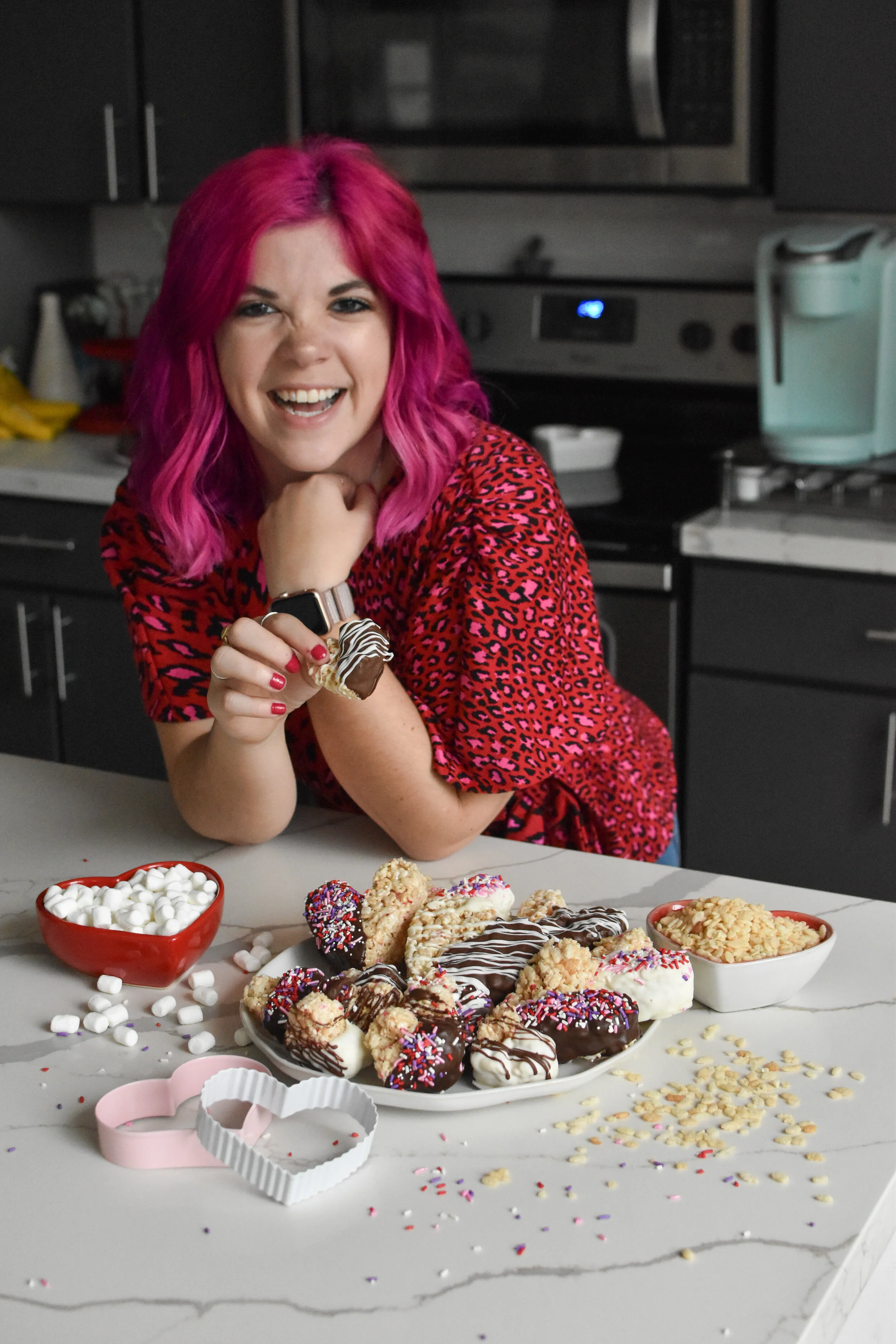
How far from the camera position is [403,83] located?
267 cm

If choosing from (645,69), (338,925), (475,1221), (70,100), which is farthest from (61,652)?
(475,1221)

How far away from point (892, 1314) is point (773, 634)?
1491 mm

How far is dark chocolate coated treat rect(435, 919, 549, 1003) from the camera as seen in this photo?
994 mm

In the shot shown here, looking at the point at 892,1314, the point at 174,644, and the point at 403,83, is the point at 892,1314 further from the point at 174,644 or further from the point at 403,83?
the point at 403,83

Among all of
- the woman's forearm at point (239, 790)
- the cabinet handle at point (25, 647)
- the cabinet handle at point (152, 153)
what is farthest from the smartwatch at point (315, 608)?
the cabinet handle at point (152, 153)

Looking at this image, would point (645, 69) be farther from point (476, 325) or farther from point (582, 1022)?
point (582, 1022)

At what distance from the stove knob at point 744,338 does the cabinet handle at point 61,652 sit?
4.76 ft

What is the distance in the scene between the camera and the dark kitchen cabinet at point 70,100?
9.77 feet

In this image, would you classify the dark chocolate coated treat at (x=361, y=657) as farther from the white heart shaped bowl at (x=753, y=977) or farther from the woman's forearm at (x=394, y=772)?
the white heart shaped bowl at (x=753, y=977)

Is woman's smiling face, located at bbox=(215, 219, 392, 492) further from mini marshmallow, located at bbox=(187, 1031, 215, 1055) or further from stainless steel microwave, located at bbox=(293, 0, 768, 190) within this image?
stainless steel microwave, located at bbox=(293, 0, 768, 190)

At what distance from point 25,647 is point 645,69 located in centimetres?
165

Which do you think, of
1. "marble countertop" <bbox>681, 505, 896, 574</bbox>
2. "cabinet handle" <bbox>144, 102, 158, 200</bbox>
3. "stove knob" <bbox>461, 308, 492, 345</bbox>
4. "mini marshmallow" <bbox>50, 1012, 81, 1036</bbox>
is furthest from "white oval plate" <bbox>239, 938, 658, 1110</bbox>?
"cabinet handle" <bbox>144, 102, 158, 200</bbox>

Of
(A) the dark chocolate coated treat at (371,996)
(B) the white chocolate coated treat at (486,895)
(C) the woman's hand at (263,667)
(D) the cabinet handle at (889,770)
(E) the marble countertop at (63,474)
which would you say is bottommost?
(D) the cabinet handle at (889,770)

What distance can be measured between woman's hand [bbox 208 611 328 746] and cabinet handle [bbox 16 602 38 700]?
188 centimetres
